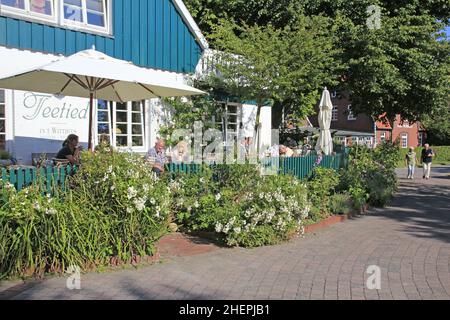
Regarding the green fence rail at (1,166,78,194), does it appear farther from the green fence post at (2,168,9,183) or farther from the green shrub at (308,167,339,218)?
the green shrub at (308,167,339,218)

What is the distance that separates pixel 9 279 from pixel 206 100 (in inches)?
359

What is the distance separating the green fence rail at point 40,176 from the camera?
19.5 feet

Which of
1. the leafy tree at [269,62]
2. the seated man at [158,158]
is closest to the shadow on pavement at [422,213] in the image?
the leafy tree at [269,62]

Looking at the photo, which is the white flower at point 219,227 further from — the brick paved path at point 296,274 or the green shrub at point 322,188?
the green shrub at point 322,188

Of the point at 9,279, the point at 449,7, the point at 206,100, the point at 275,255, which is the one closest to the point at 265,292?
the point at 275,255

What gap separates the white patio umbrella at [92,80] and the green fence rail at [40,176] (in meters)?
1.45

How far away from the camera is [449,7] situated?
1648 centimetres

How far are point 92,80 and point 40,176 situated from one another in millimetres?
3001

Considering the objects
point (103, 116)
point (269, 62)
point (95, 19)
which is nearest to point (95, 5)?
point (95, 19)

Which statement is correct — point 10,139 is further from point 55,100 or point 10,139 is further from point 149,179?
point 149,179

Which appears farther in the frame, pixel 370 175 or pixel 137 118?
pixel 370 175

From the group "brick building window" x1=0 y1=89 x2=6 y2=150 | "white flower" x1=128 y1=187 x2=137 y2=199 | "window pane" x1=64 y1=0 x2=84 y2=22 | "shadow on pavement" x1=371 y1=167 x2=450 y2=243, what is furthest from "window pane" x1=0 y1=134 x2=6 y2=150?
"shadow on pavement" x1=371 y1=167 x2=450 y2=243

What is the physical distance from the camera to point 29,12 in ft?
32.8

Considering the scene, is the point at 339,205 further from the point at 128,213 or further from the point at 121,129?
the point at 121,129
